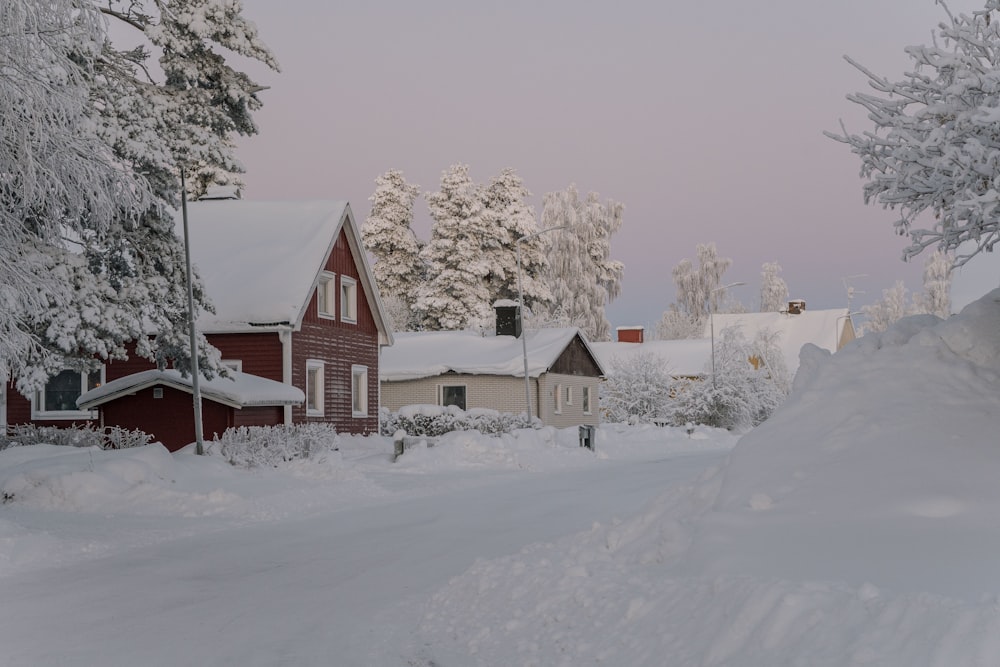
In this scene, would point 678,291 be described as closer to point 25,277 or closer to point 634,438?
point 634,438

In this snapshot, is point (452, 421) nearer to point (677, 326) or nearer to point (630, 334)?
point (630, 334)

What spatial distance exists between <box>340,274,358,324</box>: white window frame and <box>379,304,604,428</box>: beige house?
10.7m

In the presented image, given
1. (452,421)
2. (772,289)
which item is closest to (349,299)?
(452,421)

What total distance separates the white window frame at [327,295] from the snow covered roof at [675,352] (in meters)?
38.3

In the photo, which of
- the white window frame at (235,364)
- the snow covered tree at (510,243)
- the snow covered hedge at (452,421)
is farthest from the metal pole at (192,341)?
the snow covered tree at (510,243)

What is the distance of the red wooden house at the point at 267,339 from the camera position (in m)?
26.7

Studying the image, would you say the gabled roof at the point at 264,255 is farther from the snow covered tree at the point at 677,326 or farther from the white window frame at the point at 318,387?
the snow covered tree at the point at 677,326

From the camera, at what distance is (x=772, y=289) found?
10262 centimetres

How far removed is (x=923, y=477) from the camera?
788 centimetres

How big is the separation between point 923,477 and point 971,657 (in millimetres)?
3087

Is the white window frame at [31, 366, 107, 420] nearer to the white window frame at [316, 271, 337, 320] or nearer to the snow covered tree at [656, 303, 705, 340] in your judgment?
the white window frame at [316, 271, 337, 320]

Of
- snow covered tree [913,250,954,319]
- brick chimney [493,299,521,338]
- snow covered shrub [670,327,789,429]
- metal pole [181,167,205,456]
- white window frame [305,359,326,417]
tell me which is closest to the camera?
metal pole [181,167,205,456]

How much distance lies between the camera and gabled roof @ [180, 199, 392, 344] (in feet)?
99.9

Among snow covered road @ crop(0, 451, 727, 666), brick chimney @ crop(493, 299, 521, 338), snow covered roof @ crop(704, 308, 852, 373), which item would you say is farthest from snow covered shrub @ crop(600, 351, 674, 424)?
snow covered road @ crop(0, 451, 727, 666)
